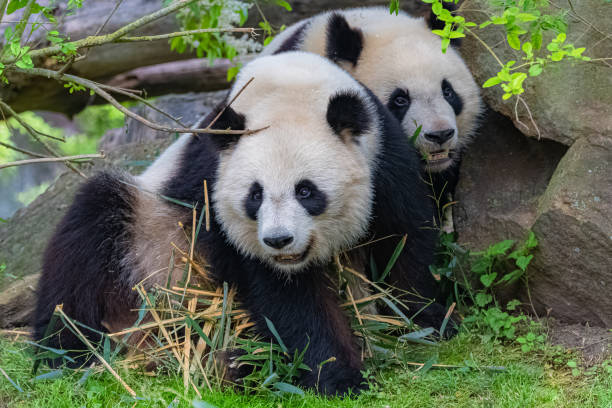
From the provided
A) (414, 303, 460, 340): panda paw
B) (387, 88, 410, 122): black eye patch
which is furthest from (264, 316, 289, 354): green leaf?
(387, 88, 410, 122): black eye patch

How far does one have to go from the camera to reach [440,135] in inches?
181

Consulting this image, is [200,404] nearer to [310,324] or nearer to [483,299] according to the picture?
[310,324]

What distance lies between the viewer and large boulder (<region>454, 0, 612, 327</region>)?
156 inches

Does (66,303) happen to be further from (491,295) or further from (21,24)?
(491,295)

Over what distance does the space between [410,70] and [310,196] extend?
1.87 m

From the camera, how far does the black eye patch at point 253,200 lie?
3537 millimetres

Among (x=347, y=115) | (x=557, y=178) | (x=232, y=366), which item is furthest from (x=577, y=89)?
(x=232, y=366)

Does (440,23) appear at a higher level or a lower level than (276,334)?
higher

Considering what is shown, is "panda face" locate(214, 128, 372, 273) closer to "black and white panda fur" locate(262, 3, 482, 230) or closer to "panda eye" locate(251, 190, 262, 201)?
"panda eye" locate(251, 190, 262, 201)

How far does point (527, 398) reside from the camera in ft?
11.5

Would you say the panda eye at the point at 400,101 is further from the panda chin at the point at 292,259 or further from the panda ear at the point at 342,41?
the panda chin at the point at 292,259

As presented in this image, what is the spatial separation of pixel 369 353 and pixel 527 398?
912mm

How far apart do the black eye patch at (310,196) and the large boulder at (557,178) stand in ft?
4.02

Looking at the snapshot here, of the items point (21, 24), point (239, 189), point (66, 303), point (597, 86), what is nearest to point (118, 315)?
point (66, 303)
